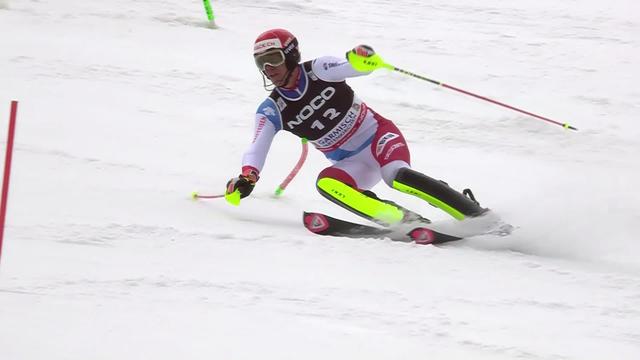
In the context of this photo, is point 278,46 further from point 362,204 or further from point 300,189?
point 300,189

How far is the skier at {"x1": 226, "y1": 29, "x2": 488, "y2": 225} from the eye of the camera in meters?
4.76

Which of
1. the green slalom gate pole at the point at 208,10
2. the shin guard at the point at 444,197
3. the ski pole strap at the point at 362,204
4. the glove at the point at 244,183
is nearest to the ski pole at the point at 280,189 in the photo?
the glove at the point at 244,183

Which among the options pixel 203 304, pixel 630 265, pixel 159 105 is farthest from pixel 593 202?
pixel 159 105

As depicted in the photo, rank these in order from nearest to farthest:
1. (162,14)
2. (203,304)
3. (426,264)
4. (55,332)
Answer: (55,332) < (203,304) < (426,264) < (162,14)

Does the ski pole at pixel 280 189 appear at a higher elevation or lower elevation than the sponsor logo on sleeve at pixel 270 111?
lower

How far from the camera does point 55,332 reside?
333 cm

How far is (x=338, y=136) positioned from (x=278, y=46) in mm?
708

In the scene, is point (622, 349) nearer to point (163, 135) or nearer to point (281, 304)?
point (281, 304)

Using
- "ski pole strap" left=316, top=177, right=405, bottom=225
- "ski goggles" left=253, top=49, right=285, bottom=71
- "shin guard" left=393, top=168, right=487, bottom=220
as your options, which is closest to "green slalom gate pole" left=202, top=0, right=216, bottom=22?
"ski goggles" left=253, top=49, right=285, bottom=71

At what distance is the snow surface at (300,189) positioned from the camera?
139 inches

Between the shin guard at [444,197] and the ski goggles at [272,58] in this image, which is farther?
the ski goggles at [272,58]

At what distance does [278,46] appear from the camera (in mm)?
4848

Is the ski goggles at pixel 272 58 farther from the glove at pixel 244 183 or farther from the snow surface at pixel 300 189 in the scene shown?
the snow surface at pixel 300 189

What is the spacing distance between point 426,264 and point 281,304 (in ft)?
3.10
